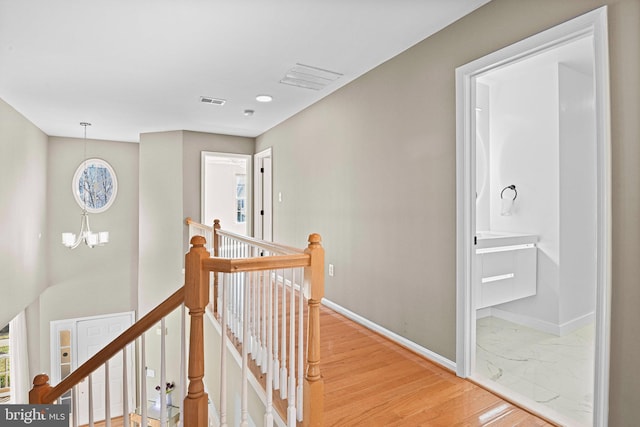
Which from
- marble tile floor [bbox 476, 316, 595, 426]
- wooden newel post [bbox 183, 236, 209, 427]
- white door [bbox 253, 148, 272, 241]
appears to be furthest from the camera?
white door [bbox 253, 148, 272, 241]

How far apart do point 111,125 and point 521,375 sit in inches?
241

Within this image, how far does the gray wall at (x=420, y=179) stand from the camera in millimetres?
1604

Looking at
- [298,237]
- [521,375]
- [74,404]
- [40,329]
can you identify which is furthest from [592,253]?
[40,329]

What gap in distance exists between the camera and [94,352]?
21.4ft

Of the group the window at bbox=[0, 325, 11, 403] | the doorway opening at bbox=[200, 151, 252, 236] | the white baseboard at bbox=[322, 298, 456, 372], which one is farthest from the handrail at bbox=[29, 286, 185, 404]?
the doorway opening at bbox=[200, 151, 252, 236]

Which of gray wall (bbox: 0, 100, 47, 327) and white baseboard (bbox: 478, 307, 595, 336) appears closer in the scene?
white baseboard (bbox: 478, 307, 595, 336)

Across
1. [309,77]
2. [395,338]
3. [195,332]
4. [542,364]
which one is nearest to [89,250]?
[309,77]

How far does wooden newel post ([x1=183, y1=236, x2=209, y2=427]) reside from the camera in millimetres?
1547

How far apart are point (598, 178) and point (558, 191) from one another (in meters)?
2.03

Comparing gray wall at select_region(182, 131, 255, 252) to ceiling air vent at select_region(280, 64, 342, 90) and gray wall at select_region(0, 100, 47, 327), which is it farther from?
ceiling air vent at select_region(280, 64, 342, 90)

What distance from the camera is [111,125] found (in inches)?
214

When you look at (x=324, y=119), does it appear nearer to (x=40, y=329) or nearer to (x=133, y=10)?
(x=133, y=10)

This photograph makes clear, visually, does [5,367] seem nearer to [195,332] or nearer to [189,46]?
[189,46]

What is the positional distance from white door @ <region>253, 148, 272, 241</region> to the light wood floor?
139 inches
